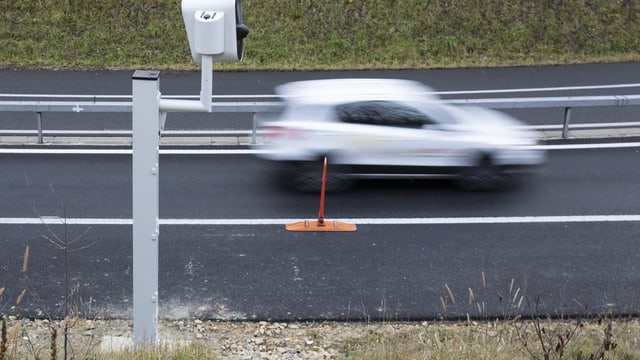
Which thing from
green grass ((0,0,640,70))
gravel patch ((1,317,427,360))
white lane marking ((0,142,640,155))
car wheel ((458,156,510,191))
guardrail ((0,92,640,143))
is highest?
green grass ((0,0,640,70))

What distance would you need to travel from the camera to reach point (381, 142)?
13.0 metres

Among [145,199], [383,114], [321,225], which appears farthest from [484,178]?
[145,199]

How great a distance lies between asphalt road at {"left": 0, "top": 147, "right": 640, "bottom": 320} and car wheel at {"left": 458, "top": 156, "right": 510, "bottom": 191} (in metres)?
0.17

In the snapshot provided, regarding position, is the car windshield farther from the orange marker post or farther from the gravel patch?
the gravel patch

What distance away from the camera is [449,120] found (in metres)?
13.2

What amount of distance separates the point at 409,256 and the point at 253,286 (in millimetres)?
2050

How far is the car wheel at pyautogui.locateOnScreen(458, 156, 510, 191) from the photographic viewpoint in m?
13.2

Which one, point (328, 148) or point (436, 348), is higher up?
point (328, 148)

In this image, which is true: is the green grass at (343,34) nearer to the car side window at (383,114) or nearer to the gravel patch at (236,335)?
the car side window at (383,114)

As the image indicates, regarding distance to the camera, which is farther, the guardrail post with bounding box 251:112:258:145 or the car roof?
the guardrail post with bounding box 251:112:258:145

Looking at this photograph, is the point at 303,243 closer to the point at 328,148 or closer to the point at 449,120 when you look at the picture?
the point at 328,148

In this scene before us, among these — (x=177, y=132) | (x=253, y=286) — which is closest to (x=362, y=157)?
(x=253, y=286)

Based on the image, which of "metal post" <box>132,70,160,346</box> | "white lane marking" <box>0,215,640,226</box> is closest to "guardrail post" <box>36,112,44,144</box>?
"white lane marking" <box>0,215,640,226</box>

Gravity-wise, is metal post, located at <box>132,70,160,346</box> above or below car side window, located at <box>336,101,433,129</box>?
below
